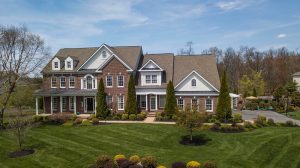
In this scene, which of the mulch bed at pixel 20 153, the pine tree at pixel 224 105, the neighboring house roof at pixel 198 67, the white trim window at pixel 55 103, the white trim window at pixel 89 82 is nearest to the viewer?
the mulch bed at pixel 20 153

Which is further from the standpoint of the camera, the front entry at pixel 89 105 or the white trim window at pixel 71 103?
the white trim window at pixel 71 103

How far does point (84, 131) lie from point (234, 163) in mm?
14625

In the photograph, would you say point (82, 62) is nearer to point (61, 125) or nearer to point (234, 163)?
point (61, 125)

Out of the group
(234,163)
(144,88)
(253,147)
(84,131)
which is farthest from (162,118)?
(234,163)

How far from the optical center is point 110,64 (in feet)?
125

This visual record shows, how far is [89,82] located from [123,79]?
505cm

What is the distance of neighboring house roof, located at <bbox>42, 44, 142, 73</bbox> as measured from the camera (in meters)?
39.6

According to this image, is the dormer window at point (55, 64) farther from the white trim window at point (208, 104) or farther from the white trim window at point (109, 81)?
the white trim window at point (208, 104)

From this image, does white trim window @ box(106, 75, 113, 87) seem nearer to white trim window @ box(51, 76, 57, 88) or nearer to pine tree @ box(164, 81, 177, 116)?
white trim window @ box(51, 76, 57, 88)

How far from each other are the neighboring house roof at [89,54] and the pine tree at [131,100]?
3155mm

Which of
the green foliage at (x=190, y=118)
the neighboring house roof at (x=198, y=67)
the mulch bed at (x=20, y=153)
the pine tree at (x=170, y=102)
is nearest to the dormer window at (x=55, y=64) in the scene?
the neighboring house roof at (x=198, y=67)

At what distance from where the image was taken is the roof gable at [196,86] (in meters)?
35.8

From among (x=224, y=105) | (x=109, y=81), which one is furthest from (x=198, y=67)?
(x=109, y=81)

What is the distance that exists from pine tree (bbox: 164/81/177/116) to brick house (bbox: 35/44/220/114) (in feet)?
7.34
